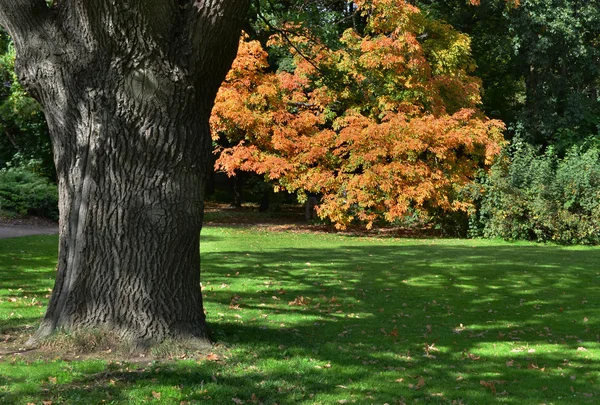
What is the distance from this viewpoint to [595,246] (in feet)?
67.2

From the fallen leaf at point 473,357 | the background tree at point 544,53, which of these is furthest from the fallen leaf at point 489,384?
the background tree at point 544,53

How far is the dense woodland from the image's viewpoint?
69.6 feet

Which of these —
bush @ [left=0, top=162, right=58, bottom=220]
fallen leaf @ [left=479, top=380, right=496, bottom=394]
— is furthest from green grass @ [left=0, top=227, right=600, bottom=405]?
bush @ [left=0, top=162, right=58, bottom=220]

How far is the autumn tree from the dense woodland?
0.05 metres

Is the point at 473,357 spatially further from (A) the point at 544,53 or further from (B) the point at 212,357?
(A) the point at 544,53

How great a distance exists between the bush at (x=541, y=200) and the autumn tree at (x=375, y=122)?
895 mm

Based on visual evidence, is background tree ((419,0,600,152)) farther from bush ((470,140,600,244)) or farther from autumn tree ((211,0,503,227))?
bush ((470,140,600,244))

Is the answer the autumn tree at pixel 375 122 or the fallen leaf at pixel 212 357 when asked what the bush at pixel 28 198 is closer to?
the autumn tree at pixel 375 122

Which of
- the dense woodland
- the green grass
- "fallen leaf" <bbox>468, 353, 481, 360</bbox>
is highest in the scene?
the dense woodland

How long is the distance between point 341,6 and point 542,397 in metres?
25.2

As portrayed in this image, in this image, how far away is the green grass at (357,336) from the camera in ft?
17.2

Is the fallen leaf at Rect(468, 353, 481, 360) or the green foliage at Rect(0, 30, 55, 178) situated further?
the green foliage at Rect(0, 30, 55, 178)

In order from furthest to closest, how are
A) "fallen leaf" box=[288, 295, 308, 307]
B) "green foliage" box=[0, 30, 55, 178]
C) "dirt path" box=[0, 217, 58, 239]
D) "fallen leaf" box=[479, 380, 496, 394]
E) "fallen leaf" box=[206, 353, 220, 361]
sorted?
"green foliage" box=[0, 30, 55, 178]
"dirt path" box=[0, 217, 58, 239]
"fallen leaf" box=[288, 295, 308, 307]
"fallen leaf" box=[206, 353, 220, 361]
"fallen leaf" box=[479, 380, 496, 394]

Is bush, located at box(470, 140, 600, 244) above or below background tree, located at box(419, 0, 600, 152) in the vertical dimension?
below
